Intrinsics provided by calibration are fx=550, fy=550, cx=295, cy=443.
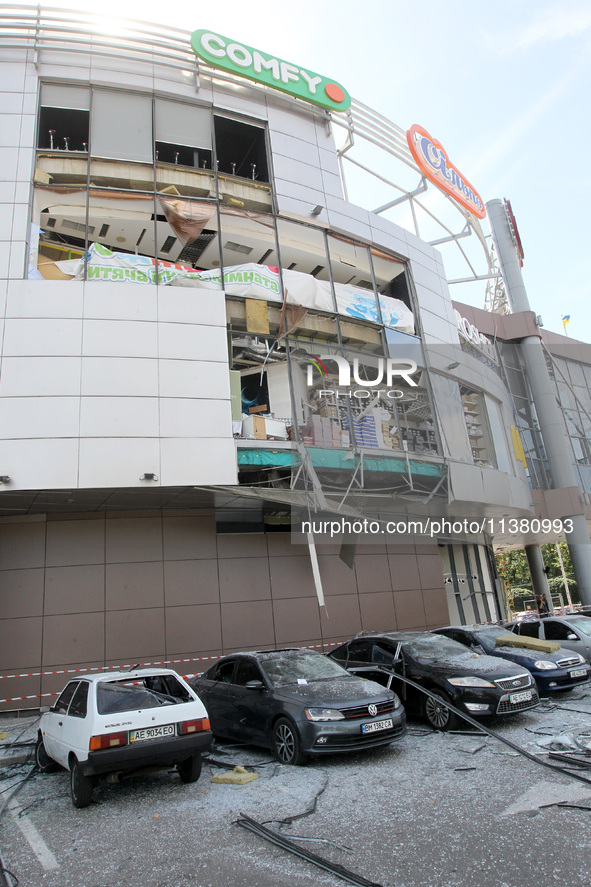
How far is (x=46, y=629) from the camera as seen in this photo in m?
12.8

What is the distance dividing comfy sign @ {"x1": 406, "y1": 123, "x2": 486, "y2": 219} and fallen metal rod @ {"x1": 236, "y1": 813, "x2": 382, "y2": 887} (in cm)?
2071

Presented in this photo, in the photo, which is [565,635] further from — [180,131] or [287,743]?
[180,131]

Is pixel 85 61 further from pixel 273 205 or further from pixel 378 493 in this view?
pixel 378 493

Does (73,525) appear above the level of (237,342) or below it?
below

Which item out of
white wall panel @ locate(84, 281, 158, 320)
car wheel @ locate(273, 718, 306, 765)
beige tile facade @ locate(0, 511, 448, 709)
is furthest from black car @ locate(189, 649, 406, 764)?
white wall panel @ locate(84, 281, 158, 320)

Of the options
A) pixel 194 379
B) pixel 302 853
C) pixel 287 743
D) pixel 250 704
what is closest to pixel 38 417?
pixel 194 379

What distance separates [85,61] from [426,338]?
13.0 m

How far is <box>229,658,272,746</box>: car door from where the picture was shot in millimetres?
7047

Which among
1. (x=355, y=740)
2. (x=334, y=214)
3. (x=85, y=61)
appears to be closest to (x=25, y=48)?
(x=85, y=61)

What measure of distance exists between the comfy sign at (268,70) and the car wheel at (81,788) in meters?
18.0

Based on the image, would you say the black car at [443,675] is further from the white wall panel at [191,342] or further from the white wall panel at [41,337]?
the white wall panel at [41,337]

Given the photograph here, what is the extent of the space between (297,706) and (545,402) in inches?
1012

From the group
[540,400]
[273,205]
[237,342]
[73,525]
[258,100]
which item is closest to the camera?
[73,525]

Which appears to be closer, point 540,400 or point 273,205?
point 273,205
